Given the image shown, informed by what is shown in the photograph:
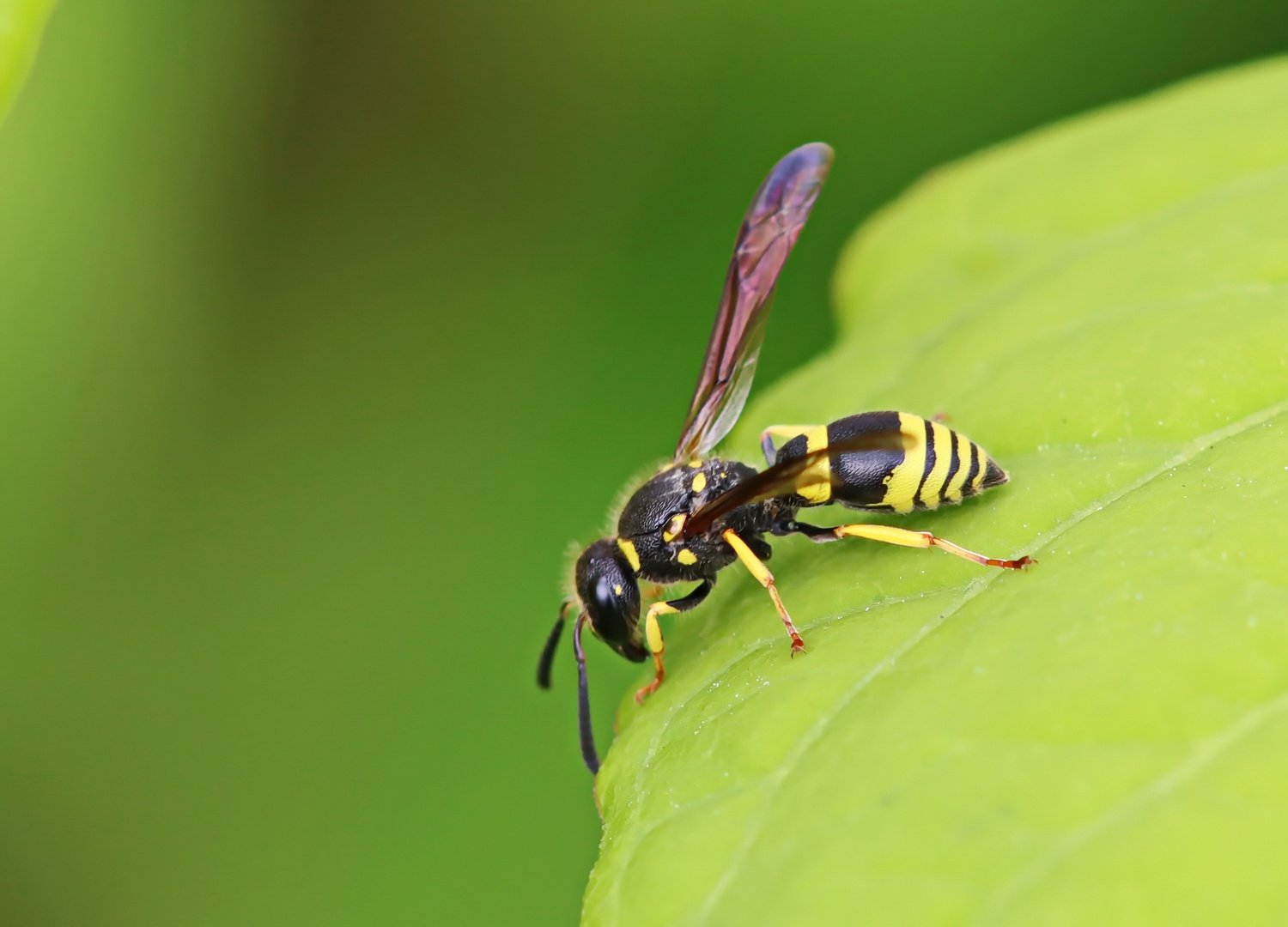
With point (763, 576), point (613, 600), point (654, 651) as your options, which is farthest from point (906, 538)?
point (613, 600)

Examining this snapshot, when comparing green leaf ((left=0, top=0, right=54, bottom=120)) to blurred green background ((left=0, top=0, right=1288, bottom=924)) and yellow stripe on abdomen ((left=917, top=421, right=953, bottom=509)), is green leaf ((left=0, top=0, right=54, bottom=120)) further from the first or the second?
blurred green background ((left=0, top=0, right=1288, bottom=924))

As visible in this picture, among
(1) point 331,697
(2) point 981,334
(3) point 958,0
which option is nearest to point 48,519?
(1) point 331,697

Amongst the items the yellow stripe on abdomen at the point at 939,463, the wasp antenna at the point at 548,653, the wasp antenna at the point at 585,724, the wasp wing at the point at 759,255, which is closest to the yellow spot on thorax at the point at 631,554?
the wasp antenna at the point at 585,724

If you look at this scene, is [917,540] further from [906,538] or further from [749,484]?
[749,484]

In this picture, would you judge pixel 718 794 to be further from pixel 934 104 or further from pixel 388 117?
pixel 388 117

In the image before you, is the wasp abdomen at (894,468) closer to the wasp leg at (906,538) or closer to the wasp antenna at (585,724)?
the wasp leg at (906,538)

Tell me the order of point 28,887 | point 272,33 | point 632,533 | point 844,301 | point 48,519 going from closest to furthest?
point 632,533, point 844,301, point 28,887, point 48,519, point 272,33
